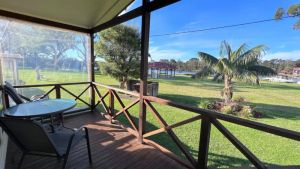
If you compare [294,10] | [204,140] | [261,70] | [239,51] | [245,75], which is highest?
[294,10]

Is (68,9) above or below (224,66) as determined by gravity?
above

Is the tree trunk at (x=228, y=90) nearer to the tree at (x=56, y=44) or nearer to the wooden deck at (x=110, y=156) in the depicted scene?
the wooden deck at (x=110, y=156)

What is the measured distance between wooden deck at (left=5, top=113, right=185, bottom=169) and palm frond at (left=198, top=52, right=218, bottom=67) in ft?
19.7

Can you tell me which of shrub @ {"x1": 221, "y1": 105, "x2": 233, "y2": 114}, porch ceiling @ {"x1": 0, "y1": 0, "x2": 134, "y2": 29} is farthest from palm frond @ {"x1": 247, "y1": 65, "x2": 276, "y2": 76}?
porch ceiling @ {"x1": 0, "y1": 0, "x2": 134, "y2": 29}

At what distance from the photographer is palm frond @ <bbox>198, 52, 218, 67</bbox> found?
25.5ft

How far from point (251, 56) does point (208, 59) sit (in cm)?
183

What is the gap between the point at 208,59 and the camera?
7.84 m

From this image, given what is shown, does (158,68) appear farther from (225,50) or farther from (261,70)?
(261,70)

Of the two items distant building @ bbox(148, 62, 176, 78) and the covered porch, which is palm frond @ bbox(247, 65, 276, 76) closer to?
the covered porch

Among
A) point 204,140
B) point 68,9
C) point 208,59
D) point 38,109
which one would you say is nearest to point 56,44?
point 68,9

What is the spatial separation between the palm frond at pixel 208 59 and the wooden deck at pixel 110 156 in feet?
19.7

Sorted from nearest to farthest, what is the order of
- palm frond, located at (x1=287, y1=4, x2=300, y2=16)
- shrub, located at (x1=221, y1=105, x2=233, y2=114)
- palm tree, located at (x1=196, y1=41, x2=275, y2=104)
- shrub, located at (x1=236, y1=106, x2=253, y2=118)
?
palm frond, located at (x1=287, y1=4, x2=300, y2=16)
shrub, located at (x1=236, y1=106, x2=253, y2=118)
shrub, located at (x1=221, y1=105, x2=233, y2=114)
palm tree, located at (x1=196, y1=41, x2=275, y2=104)

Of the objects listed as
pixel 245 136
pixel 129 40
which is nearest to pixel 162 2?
pixel 245 136

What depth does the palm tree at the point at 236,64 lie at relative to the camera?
288 inches
